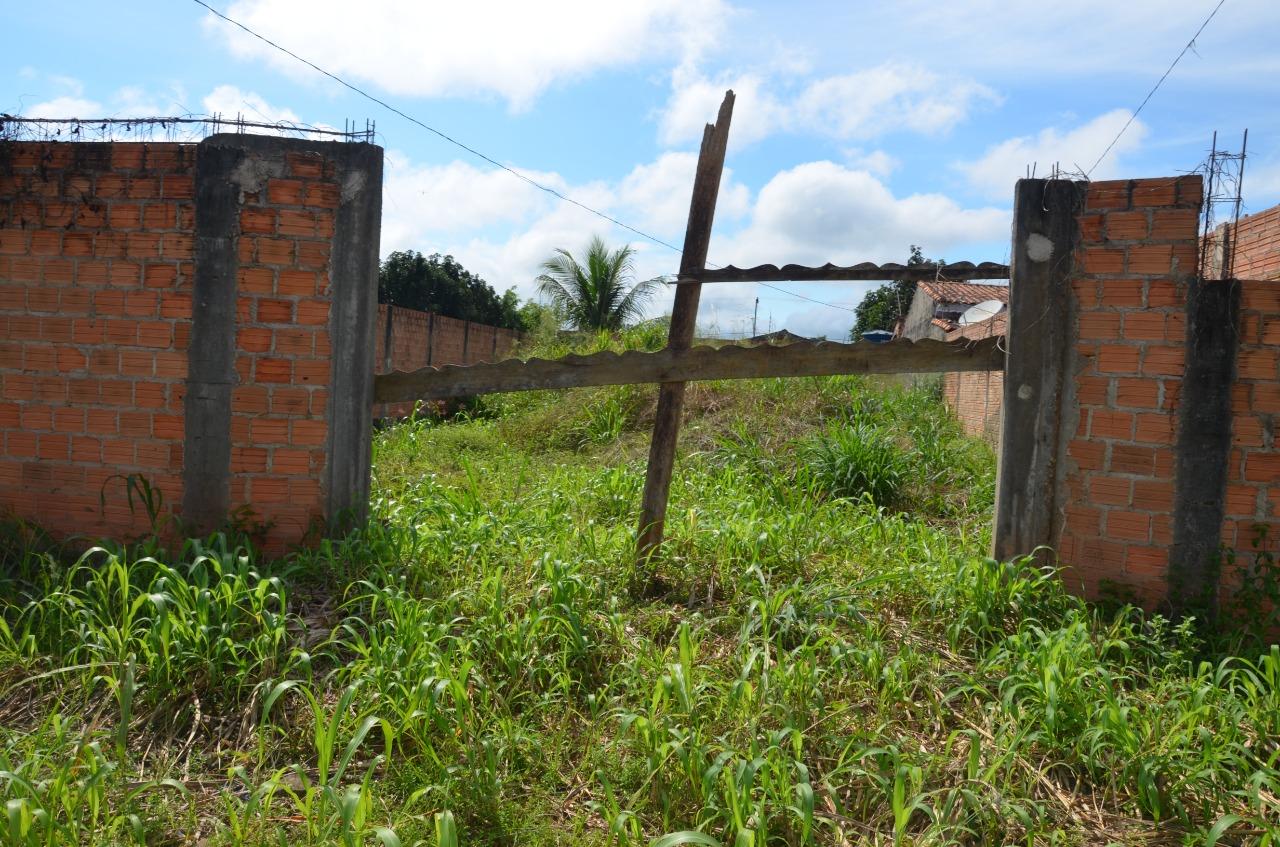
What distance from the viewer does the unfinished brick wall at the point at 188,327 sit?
4.11 m

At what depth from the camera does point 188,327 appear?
13.6 ft

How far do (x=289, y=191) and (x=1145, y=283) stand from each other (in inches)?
144

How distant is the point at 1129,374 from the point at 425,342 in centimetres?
1100

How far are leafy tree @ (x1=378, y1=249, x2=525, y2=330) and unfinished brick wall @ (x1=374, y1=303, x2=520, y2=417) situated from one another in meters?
5.59

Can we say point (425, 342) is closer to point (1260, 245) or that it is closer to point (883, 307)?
point (1260, 245)

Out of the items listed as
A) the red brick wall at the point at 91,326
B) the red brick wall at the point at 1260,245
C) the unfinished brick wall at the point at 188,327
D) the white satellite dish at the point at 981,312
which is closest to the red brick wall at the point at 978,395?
the white satellite dish at the point at 981,312

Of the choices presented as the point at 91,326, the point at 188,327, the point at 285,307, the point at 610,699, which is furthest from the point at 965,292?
the point at 610,699

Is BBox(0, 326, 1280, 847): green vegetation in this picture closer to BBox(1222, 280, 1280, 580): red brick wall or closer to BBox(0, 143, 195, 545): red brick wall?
BBox(0, 143, 195, 545): red brick wall

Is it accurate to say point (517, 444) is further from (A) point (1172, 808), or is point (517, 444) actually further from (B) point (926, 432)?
(A) point (1172, 808)

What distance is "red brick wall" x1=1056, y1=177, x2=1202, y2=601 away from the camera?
12.1 feet

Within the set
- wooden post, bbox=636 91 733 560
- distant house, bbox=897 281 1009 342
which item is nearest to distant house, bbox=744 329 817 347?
wooden post, bbox=636 91 733 560

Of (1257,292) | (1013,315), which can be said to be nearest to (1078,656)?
(1013,315)

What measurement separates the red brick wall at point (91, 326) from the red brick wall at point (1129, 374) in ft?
12.9

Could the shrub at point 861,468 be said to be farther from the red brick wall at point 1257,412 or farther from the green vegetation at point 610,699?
the red brick wall at point 1257,412
